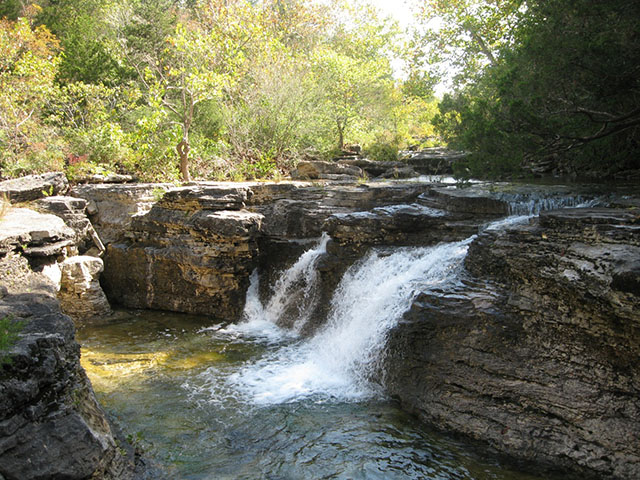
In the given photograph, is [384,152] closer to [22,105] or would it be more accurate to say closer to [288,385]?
[22,105]

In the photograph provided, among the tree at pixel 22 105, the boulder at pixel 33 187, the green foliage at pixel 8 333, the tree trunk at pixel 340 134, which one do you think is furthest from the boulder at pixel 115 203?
the tree trunk at pixel 340 134

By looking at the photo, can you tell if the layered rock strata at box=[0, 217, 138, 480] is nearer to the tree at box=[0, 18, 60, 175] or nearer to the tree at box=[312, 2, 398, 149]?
the tree at box=[0, 18, 60, 175]

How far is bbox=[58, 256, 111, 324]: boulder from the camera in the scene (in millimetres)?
8742

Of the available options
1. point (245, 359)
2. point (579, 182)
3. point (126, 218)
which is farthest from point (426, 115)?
point (245, 359)

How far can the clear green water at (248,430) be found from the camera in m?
4.52

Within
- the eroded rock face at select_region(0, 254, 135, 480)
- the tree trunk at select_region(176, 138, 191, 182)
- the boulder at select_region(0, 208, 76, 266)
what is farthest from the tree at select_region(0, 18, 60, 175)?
the eroded rock face at select_region(0, 254, 135, 480)

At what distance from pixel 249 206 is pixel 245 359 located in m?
3.98

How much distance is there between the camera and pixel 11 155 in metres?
10.7

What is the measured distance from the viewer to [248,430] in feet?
A: 17.1

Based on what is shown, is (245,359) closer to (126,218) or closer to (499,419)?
(499,419)

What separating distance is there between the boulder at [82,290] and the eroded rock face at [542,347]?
6177mm

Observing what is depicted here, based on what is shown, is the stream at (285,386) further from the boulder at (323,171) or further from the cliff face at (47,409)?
the boulder at (323,171)

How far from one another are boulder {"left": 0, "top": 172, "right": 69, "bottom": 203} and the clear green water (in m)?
3.64

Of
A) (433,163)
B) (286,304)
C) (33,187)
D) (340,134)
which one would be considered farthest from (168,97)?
(286,304)
